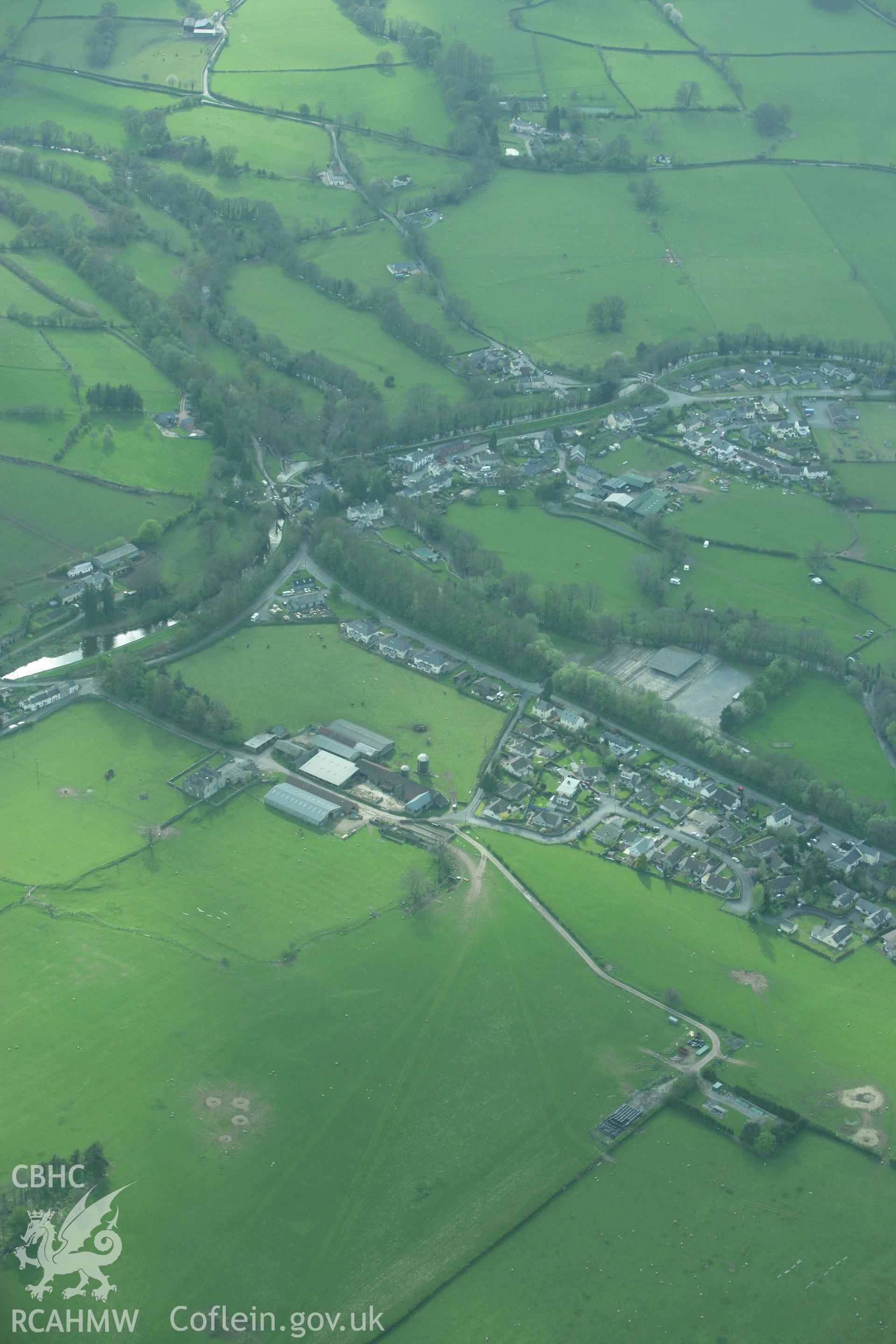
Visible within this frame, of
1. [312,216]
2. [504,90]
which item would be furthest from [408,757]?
[504,90]

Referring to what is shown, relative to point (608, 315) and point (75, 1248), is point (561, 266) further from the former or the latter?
point (75, 1248)

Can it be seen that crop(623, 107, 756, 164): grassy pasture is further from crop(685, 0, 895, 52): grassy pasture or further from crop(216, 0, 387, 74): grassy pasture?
crop(216, 0, 387, 74): grassy pasture

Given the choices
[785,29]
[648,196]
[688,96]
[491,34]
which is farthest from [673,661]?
[785,29]

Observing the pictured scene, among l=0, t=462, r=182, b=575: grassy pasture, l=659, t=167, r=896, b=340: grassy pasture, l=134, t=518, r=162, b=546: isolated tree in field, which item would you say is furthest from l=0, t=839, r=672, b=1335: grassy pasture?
l=659, t=167, r=896, b=340: grassy pasture

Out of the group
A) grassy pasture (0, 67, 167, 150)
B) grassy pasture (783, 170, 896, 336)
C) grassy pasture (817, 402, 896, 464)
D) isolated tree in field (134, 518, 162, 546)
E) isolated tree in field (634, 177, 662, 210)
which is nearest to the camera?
isolated tree in field (134, 518, 162, 546)

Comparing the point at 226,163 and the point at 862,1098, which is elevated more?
the point at 226,163

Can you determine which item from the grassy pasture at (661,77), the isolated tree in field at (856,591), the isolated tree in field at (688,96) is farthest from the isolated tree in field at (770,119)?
the isolated tree in field at (856,591)

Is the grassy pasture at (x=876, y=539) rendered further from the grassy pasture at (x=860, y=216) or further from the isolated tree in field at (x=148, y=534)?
the isolated tree in field at (x=148, y=534)
